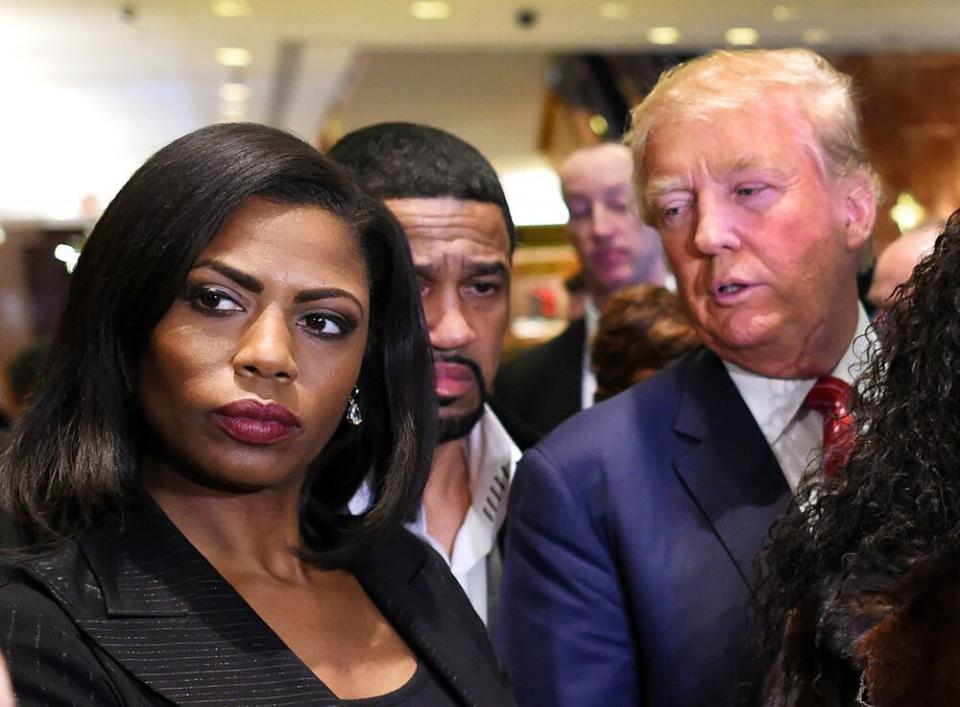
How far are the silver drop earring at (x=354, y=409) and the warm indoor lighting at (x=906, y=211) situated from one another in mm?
8050

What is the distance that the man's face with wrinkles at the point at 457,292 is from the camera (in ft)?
8.74

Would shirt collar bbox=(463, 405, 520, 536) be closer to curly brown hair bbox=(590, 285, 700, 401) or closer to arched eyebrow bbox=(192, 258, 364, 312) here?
curly brown hair bbox=(590, 285, 700, 401)

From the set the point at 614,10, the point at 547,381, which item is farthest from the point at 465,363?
the point at 614,10

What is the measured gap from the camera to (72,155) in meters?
13.0

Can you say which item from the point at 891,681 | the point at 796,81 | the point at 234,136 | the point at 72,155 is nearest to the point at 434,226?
the point at 796,81

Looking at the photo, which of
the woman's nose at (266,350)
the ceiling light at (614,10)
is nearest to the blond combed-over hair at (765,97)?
the woman's nose at (266,350)

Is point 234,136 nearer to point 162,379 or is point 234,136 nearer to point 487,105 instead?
point 162,379

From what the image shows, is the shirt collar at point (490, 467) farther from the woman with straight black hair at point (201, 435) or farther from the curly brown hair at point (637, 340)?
the woman with straight black hair at point (201, 435)

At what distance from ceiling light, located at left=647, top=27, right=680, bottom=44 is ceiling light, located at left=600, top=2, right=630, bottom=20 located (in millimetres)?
376

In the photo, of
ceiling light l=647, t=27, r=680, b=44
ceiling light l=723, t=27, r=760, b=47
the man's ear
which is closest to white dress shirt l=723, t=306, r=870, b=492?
the man's ear

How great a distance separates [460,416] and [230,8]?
735cm

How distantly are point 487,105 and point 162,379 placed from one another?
437 inches

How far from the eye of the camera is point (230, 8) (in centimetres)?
952

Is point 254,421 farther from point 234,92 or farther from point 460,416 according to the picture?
A: point 234,92
